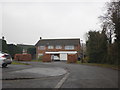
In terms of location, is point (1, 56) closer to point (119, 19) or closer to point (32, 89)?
point (32, 89)

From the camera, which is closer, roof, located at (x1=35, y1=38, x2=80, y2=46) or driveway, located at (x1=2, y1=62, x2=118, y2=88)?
driveway, located at (x1=2, y1=62, x2=118, y2=88)

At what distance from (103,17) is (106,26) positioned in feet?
4.71

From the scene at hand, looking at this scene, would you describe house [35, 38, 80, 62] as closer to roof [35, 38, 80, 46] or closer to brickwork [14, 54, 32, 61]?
roof [35, 38, 80, 46]

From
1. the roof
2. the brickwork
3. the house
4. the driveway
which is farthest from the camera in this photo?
the roof

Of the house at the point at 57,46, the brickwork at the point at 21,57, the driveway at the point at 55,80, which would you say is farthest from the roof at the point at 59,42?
the driveway at the point at 55,80

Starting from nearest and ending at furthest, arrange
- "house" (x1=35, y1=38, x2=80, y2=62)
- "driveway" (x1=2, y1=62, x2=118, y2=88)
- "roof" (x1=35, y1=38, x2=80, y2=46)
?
"driveway" (x1=2, y1=62, x2=118, y2=88), "house" (x1=35, y1=38, x2=80, y2=62), "roof" (x1=35, y1=38, x2=80, y2=46)

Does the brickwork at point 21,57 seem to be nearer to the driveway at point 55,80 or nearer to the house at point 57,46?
the house at point 57,46

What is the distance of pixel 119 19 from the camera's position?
23.8 m

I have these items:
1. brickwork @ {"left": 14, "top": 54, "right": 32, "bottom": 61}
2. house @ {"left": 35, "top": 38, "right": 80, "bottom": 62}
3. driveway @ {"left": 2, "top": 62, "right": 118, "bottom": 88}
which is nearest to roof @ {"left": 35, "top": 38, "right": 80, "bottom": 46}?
house @ {"left": 35, "top": 38, "right": 80, "bottom": 62}

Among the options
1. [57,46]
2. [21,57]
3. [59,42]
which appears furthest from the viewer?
[59,42]

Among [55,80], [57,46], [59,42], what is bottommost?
[55,80]

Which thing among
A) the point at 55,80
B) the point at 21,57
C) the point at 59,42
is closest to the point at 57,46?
the point at 59,42

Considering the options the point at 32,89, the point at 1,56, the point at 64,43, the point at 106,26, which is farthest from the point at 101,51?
the point at 64,43

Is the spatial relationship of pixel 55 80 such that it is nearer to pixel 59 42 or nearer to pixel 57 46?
pixel 57 46
